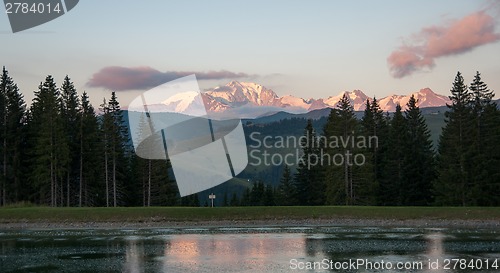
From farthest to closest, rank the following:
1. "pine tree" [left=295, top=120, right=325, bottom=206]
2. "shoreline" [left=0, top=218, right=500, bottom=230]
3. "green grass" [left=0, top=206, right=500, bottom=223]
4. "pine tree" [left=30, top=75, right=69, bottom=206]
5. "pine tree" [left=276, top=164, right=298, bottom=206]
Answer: "pine tree" [left=276, top=164, right=298, bottom=206]
"pine tree" [left=295, top=120, right=325, bottom=206]
"pine tree" [left=30, top=75, right=69, bottom=206]
"green grass" [left=0, top=206, right=500, bottom=223]
"shoreline" [left=0, top=218, right=500, bottom=230]

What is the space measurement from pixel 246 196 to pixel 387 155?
150 feet

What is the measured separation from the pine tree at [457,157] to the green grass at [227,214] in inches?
458

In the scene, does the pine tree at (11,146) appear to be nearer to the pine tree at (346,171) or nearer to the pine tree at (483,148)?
the pine tree at (346,171)

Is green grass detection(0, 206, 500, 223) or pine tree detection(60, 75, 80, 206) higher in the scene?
pine tree detection(60, 75, 80, 206)

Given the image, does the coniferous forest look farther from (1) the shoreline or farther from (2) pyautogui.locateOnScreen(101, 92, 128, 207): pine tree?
(1) the shoreline

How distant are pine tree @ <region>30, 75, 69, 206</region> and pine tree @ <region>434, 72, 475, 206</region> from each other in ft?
159

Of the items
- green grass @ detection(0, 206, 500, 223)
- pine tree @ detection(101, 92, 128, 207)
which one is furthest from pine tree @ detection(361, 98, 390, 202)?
pine tree @ detection(101, 92, 128, 207)

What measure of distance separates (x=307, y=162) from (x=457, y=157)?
2687 centimetres

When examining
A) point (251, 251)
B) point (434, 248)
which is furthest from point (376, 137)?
point (251, 251)

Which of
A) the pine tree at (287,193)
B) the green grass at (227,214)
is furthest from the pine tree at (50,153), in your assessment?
the pine tree at (287,193)

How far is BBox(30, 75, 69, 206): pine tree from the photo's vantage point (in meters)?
75.2

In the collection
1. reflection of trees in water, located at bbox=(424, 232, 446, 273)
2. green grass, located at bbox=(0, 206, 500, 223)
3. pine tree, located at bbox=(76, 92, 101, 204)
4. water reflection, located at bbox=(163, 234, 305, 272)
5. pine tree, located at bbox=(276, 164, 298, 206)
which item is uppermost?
pine tree, located at bbox=(76, 92, 101, 204)

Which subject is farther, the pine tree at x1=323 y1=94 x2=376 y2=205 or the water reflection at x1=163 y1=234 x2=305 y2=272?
the pine tree at x1=323 y1=94 x2=376 y2=205

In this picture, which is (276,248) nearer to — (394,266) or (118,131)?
(394,266)
